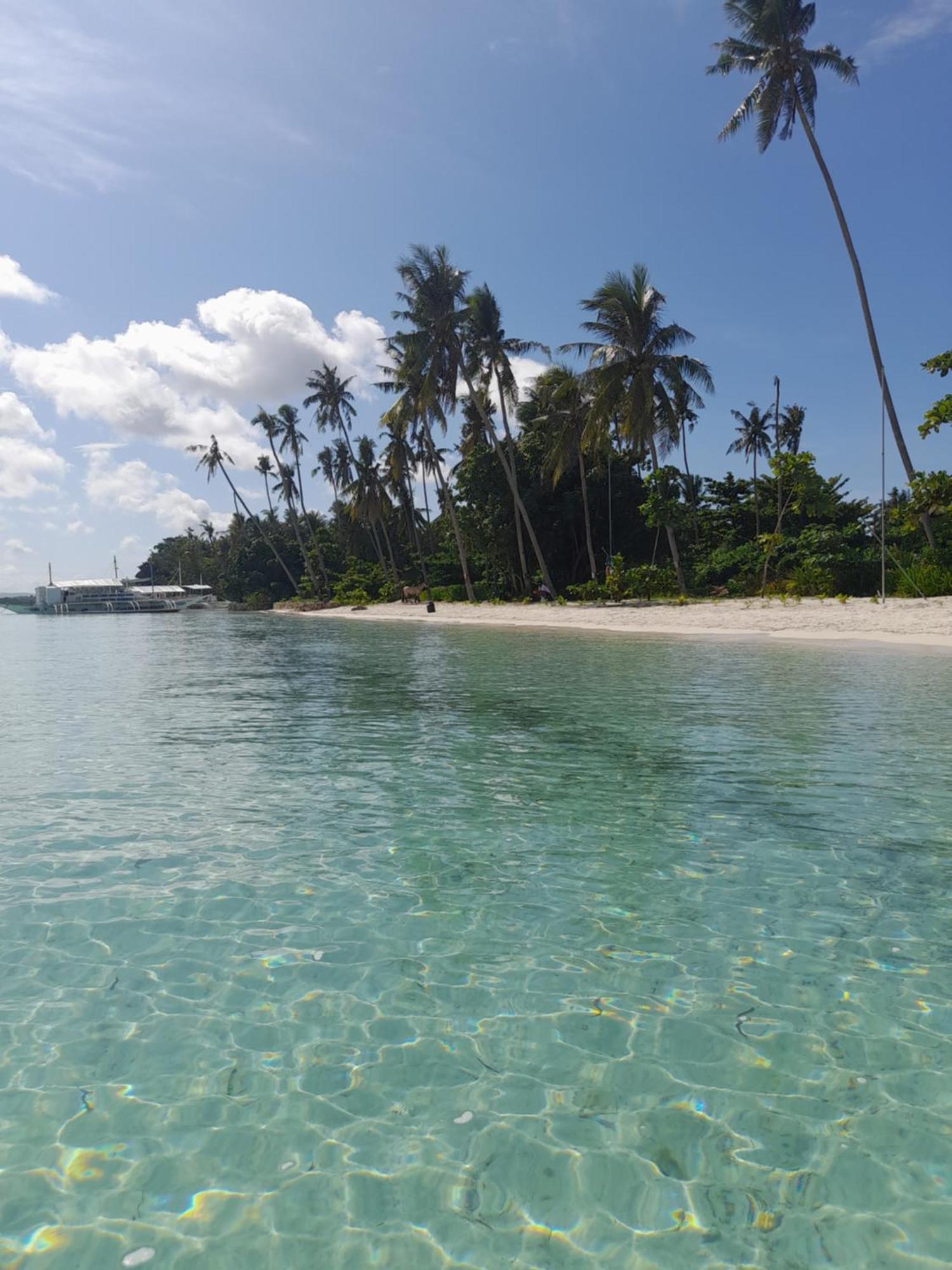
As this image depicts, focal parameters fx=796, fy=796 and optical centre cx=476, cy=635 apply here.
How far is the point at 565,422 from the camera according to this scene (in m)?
39.9

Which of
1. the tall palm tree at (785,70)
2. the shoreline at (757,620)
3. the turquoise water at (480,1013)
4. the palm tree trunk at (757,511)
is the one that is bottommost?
the turquoise water at (480,1013)

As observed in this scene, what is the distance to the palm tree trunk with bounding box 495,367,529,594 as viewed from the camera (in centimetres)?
3988

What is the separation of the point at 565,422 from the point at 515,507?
5.80m

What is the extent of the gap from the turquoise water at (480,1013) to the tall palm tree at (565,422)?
2969cm

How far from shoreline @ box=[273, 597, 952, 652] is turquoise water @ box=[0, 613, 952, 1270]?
14.9m

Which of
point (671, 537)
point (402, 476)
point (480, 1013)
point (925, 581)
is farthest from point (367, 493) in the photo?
point (480, 1013)

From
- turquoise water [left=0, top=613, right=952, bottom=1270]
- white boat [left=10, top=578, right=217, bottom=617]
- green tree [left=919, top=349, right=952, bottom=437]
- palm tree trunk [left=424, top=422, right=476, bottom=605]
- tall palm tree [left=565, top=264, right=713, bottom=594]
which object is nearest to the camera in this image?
turquoise water [left=0, top=613, right=952, bottom=1270]

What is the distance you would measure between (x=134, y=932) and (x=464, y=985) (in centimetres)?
201

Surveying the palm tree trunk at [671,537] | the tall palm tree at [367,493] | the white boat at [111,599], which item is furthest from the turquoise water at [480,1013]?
the white boat at [111,599]

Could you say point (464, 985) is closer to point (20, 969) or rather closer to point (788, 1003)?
point (788, 1003)

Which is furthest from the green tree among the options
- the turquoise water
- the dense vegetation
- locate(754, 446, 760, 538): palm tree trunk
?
locate(754, 446, 760, 538): palm tree trunk

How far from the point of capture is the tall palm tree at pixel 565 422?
120ft

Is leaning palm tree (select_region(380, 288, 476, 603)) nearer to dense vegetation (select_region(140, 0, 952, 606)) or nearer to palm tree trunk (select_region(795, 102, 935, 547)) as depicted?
dense vegetation (select_region(140, 0, 952, 606))

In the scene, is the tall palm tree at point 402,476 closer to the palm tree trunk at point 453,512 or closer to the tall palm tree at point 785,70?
the palm tree trunk at point 453,512
